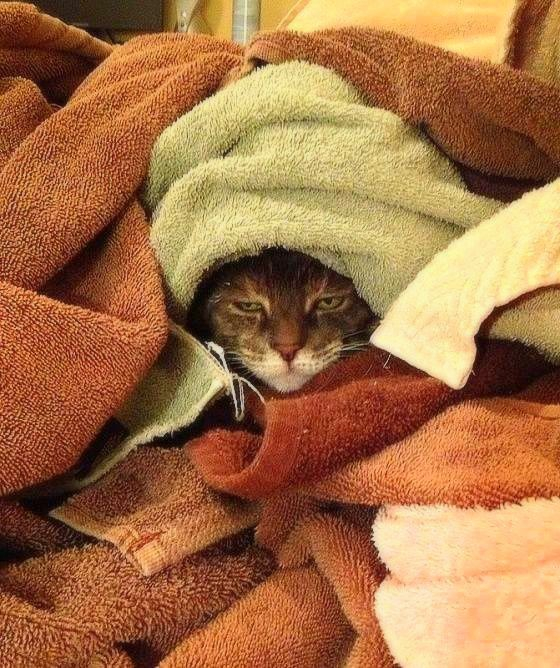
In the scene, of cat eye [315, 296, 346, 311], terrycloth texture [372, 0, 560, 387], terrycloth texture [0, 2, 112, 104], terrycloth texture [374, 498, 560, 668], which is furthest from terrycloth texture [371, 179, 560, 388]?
terrycloth texture [0, 2, 112, 104]

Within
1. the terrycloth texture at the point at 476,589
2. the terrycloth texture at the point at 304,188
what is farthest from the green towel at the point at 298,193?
the terrycloth texture at the point at 476,589

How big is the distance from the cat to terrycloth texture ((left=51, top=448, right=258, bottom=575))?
0.67 feet

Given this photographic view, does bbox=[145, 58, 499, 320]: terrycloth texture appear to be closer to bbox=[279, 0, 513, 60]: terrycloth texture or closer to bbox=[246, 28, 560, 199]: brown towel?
bbox=[246, 28, 560, 199]: brown towel

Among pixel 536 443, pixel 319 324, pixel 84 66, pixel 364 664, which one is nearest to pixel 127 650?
pixel 364 664

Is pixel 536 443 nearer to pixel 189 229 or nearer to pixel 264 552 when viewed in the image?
pixel 264 552

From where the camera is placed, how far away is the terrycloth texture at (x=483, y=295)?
1.68 feet

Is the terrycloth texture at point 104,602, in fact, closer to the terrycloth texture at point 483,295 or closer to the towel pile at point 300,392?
the towel pile at point 300,392

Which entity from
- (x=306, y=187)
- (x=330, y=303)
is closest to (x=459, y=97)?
(x=306, y=187)

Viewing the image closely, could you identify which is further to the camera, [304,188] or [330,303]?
[330,303]

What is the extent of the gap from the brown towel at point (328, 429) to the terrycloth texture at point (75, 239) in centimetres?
10

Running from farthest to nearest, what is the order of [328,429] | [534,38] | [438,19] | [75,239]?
[438,19], [534,38], [75,239], [328,429]

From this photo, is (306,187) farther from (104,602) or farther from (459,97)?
(104,602)

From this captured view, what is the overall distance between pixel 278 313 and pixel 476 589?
46 centimetres

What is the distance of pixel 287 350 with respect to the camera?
765 millimetres
